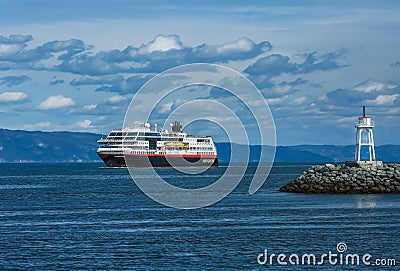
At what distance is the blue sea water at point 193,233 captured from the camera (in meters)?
32.8

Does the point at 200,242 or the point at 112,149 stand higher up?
the point at 112,149

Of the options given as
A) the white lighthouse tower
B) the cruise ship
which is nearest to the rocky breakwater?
the white lighthouse tower

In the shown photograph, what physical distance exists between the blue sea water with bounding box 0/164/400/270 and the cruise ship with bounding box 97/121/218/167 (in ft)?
305

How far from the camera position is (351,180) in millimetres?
69688

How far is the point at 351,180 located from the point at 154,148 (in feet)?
316

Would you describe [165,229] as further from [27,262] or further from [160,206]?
[160,206]

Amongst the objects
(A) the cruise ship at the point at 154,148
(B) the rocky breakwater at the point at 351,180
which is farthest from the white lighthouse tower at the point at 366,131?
(A) the cruise ship at the point at 154,148

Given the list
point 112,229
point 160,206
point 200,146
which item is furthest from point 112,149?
point 112,229

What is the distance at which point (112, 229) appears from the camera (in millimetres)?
43438

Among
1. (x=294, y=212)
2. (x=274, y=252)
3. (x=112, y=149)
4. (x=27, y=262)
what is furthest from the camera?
(x=112, y=149)

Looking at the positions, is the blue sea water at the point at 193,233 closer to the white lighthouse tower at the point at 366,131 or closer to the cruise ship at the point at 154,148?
the white lighthouse tower at the point at 366,131

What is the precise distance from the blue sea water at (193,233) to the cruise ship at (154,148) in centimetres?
9303

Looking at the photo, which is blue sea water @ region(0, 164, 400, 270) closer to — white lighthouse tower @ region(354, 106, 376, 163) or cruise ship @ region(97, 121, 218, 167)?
white lighthouse tower @ region(354, 106, 376, 163)

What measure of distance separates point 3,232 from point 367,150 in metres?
45.8
